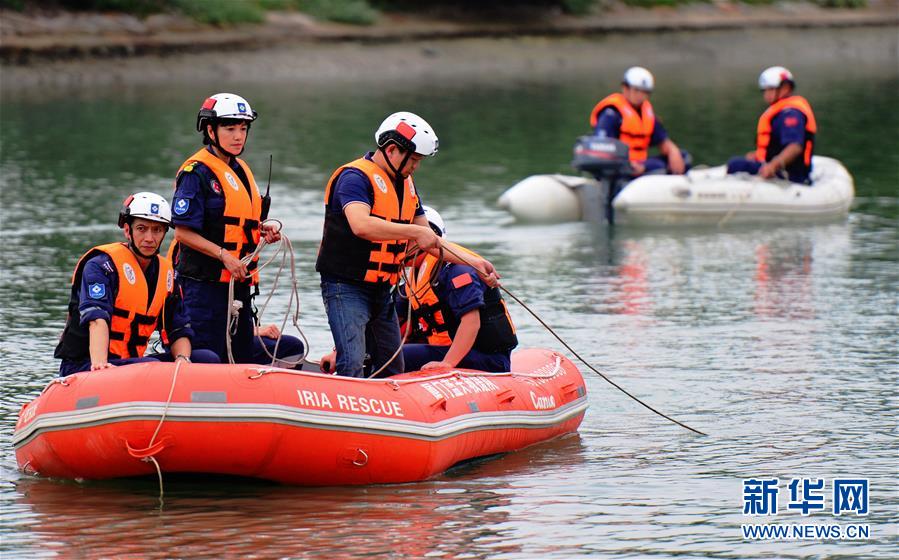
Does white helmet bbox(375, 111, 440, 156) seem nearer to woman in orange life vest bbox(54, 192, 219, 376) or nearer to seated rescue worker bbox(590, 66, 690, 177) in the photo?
woman in orange life vest bbox(54, 192, 219, 376)

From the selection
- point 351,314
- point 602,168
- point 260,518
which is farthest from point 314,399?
point 602,168

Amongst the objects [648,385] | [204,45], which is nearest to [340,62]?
[204,45]

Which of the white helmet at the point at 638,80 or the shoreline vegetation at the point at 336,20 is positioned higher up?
the shoreline vegetation at the point at 336,20

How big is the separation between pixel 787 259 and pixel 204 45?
19086 mm

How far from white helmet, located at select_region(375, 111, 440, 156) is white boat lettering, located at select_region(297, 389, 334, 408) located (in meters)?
1.34

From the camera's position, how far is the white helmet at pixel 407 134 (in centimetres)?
781

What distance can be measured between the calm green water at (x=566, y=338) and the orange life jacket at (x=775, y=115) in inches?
31.9

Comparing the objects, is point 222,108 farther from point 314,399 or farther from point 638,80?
point 638,80

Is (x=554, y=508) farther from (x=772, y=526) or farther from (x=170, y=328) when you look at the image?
(x=170, y=328)

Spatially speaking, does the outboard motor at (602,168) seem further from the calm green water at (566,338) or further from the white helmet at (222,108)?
the white helmet at (222,108)

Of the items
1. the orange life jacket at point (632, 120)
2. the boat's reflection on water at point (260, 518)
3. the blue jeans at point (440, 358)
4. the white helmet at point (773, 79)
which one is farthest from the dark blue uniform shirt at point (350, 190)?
the white helmet at point (773, 79)

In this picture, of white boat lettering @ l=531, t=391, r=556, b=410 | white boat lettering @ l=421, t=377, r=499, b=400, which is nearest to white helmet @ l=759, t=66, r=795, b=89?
white boat lettering @ l=531, t=391, r=556, b=410

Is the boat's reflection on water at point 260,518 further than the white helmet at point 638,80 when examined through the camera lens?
No

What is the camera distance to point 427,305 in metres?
8.56
